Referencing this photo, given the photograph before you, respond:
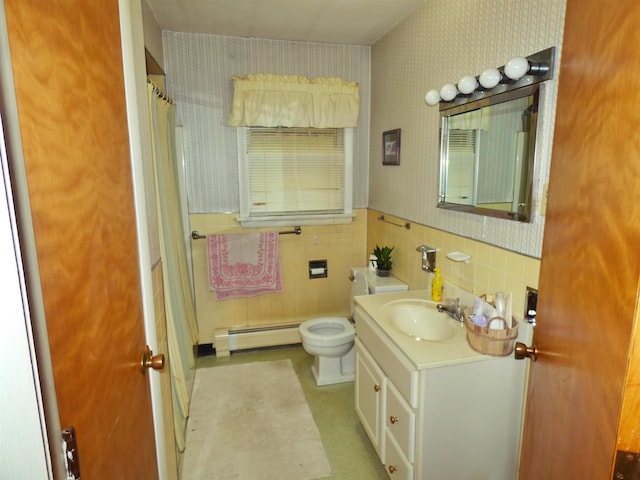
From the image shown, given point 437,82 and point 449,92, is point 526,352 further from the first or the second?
A: point 437,82

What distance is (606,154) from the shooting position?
75 cm

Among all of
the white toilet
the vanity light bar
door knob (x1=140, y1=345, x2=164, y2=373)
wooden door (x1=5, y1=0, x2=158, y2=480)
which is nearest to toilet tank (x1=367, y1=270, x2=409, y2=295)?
the white toilet

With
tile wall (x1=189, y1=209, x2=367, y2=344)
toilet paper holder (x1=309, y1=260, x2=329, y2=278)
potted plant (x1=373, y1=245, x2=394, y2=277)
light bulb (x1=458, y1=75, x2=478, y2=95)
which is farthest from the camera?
toilet paper holder (x1=309, y1=260, x2=329, y2=278)

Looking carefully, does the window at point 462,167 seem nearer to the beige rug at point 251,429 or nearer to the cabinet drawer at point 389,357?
the cabinet drawer at point 389,357

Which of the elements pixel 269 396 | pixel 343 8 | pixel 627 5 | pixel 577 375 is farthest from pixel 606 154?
pixel 269 396

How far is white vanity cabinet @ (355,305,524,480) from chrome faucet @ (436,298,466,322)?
33cm

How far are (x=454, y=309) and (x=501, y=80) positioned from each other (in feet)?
3.44

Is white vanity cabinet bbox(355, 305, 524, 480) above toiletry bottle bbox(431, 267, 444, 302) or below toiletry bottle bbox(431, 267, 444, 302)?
below

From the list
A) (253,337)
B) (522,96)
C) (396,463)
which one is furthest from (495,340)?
(253,337)

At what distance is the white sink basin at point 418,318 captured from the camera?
193 cm

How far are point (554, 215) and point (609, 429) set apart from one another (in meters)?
0.49

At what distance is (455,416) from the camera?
5.04ft

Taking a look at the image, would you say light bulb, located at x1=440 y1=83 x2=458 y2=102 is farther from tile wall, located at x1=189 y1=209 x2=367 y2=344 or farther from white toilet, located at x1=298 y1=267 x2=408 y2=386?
tile wall, located at x1=189 y1=209 x2=367 y2=344

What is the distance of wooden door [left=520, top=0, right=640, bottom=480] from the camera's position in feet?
2.27
